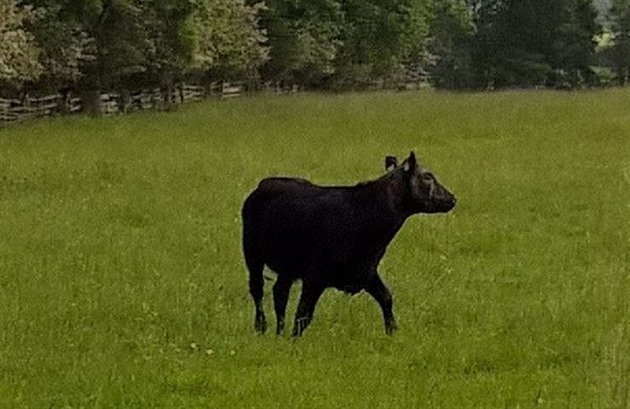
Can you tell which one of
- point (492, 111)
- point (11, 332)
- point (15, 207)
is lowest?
point (492, 111)

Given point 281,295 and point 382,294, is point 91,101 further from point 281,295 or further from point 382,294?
point 382,294

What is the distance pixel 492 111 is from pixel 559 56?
54.1 metres

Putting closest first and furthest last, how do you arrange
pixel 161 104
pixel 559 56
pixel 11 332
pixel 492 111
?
pixel 11 332
pixel 492 111
pixel 161 104
pixel 559 56

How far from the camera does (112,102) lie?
56438mm

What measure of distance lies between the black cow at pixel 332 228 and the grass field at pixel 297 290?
454 mm

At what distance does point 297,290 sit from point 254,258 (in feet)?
6.64

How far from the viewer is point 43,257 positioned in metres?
15.9

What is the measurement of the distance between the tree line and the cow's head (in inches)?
966

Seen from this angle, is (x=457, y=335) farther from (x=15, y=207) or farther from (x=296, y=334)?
(x=15, y=207)

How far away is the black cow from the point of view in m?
11.5

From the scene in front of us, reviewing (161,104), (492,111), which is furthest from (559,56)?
(492,111)

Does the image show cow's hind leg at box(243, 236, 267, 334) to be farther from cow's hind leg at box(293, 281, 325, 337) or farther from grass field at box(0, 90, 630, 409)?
cow's hind leg at box(293, 281, 325, 337)

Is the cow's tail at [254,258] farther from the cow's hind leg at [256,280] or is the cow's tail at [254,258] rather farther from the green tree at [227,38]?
the green tree at [227,38]

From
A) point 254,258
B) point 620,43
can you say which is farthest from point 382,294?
point 620,43
